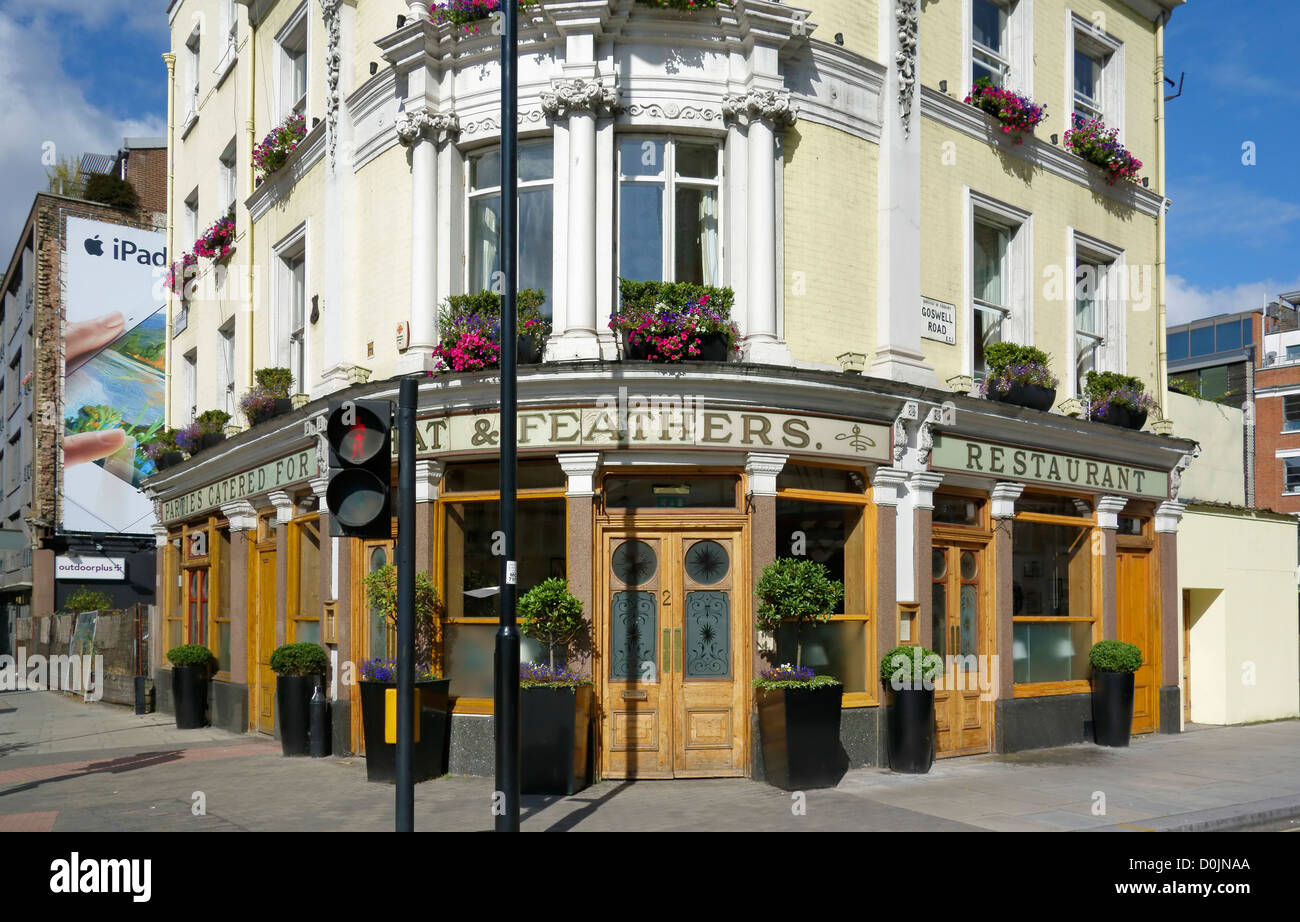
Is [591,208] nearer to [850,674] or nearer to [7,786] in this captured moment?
[850,674]

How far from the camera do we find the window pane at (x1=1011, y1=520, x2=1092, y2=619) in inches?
642

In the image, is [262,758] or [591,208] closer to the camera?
[591,208]

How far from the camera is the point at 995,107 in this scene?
16.1 metres

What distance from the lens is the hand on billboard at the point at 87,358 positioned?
35.1m

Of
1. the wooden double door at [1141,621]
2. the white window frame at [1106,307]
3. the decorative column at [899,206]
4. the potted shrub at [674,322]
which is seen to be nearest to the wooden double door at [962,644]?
the decorative column at [899,206]

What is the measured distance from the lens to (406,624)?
7605mm

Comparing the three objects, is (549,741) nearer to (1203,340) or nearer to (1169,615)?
(1169,615)

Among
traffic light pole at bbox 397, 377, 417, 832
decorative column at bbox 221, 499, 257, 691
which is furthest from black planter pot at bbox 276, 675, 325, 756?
traffic light pole at bbox 397, 377, 417, 832

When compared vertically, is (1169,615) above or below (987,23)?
below

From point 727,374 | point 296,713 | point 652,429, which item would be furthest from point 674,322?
point 296,713

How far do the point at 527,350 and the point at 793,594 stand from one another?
381 cm

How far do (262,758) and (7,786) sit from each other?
9.70 feet

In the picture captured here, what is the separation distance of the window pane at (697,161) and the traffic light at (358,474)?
720cm
